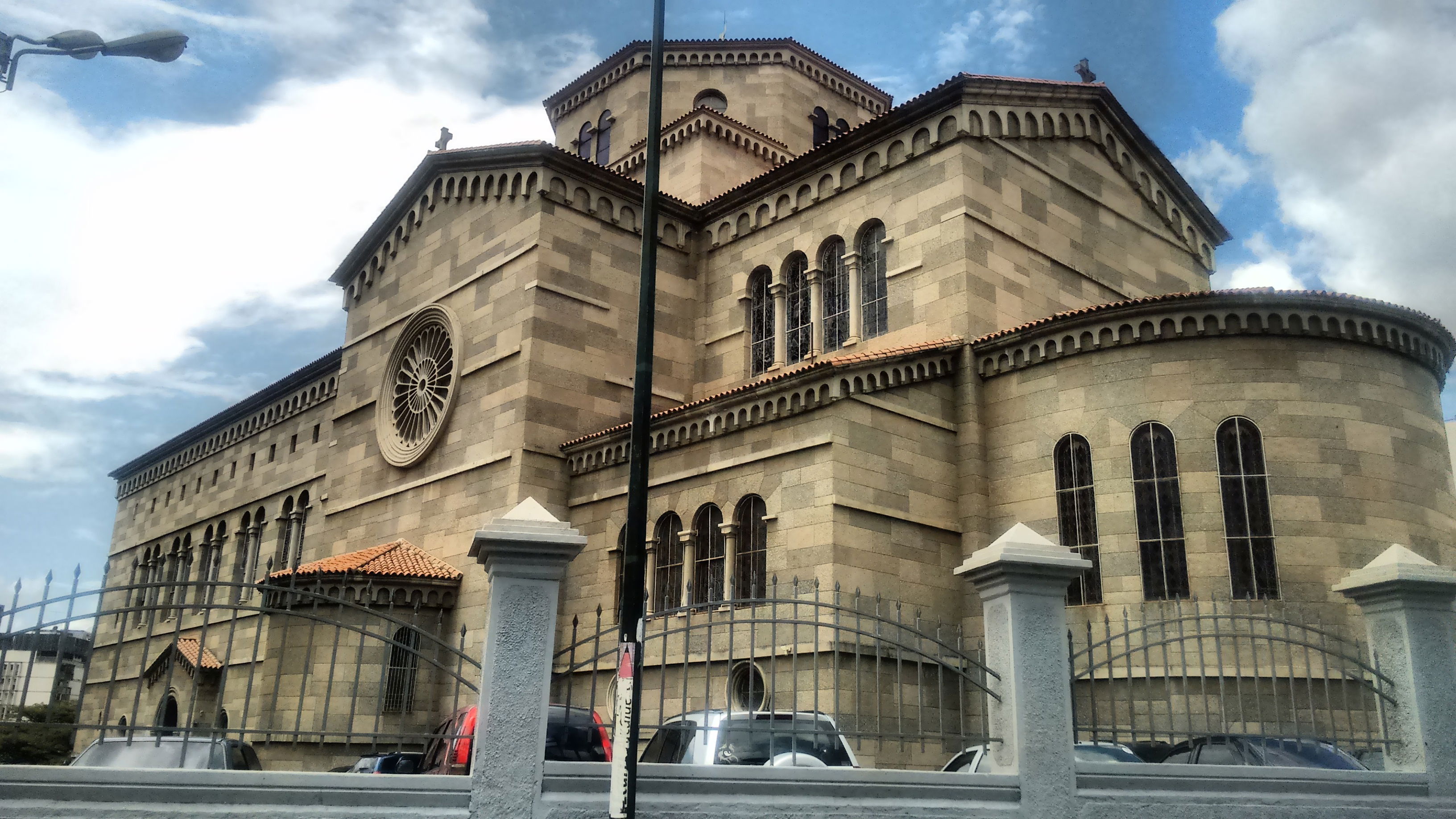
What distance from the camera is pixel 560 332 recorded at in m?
22.8

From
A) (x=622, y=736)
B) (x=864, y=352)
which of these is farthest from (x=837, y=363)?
(x=622, y=736)

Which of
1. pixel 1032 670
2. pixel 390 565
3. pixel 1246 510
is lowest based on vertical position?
pixel 1032 670

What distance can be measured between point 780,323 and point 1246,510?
10033 mm

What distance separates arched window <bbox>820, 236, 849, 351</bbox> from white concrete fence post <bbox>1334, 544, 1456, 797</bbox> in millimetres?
12774

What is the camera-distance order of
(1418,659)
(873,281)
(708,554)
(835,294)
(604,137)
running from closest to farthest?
(1418,659) < (708,554) < (873,281) < (835,294) < (604,137)

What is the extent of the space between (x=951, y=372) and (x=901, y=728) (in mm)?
11495

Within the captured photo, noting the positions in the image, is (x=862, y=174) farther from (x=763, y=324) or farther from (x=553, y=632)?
(x=553, y=632)

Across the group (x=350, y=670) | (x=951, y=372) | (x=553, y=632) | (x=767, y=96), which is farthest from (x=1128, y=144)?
(x=553, y=632)

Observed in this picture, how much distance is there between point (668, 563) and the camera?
19.6m

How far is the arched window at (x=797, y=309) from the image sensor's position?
22938 millimetres

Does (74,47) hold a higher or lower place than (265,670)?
higher

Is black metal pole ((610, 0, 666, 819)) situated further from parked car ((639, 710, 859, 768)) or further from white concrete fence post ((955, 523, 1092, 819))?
white concrete fence post ((955, 523, 1092, 819))

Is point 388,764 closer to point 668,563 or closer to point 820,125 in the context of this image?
point 668,563

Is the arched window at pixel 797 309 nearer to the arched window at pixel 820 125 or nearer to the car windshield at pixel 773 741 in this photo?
the arched window at pixel 820 125
